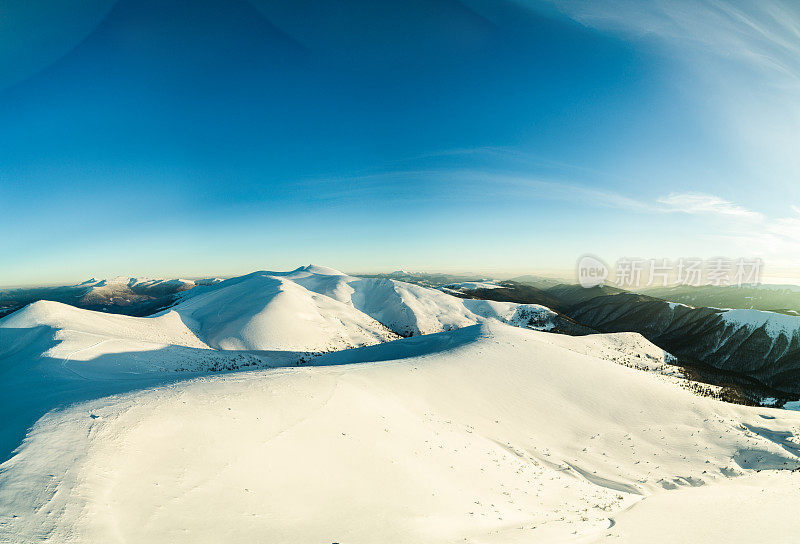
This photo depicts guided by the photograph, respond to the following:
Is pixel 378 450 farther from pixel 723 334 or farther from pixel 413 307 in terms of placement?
pixel 723 334

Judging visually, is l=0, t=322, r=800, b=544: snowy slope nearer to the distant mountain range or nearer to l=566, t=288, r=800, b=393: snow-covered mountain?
the distant mountain range

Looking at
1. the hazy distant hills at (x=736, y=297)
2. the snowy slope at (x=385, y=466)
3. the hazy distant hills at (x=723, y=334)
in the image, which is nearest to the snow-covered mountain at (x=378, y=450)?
the snowy slope at (x=385, y=466)

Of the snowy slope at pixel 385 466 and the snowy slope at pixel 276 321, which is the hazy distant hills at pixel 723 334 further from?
the snowy slope at pixel 276 321

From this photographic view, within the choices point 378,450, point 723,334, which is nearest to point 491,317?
point 723,334

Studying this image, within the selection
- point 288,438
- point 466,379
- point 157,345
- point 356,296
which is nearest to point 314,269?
point 356,296

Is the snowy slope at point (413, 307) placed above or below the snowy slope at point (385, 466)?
below
